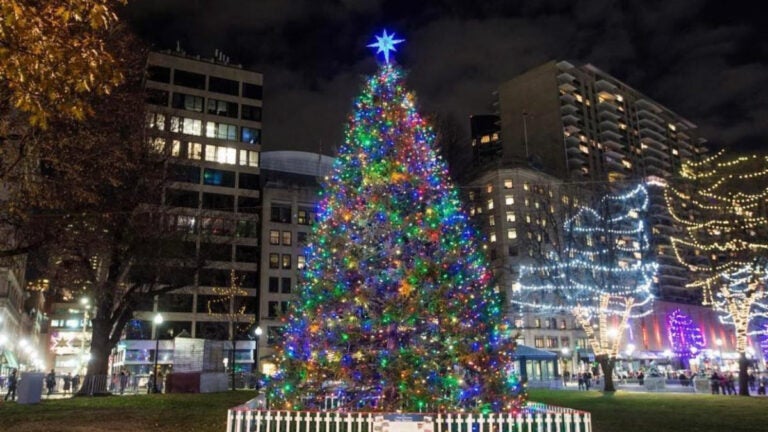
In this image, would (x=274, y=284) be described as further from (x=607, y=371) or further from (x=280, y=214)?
(x=607, y=371)

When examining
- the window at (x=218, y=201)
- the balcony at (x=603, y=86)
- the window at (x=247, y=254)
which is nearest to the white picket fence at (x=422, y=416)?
the window at (x=247, y=254)

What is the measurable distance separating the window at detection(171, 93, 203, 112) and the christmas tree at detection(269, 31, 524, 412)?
67469mm

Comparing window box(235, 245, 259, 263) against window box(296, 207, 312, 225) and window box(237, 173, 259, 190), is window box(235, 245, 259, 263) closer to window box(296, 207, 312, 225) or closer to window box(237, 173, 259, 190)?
window box(296, 207, 312, 225)

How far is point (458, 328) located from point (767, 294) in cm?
2989

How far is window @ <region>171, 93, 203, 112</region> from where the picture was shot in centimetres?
7556

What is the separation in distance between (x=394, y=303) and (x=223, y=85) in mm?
72927

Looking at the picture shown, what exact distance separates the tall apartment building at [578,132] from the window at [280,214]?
3540 centimetres

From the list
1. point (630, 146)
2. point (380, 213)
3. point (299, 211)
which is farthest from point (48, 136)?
point (630, 146)

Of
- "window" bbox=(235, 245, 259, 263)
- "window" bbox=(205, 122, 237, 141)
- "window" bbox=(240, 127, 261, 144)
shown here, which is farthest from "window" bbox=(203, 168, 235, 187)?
"window" bbox=(235, 245, 259, 263)

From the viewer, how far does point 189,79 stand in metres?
77.4

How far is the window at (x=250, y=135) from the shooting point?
78.9 metres

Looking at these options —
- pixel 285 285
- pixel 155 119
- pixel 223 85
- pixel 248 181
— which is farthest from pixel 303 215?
pixel 155 119

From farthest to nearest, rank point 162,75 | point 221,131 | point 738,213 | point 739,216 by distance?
point 221,131
point 162,75
point 739,216
point 738,213

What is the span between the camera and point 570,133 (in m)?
106
